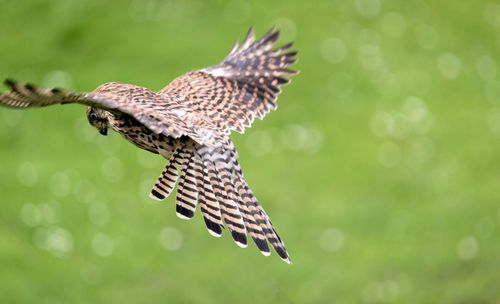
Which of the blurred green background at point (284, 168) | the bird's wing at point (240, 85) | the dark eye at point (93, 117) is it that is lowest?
the dark eye at point (93, 117)

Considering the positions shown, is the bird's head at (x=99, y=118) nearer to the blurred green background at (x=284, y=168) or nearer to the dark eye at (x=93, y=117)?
the dark eye at (x=93, y=117)

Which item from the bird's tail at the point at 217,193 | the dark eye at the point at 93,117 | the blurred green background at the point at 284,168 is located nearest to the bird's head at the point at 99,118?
the dark eye at the point at 93,117

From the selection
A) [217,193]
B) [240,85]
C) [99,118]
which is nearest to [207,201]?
[217,193]

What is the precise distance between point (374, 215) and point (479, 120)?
9.14 feet

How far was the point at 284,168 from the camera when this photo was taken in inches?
517

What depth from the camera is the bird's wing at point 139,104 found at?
4.37 m

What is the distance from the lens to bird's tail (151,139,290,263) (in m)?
4.96

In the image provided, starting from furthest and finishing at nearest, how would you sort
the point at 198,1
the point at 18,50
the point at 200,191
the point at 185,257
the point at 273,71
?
the point at 198,1
the point at 18,50
the point at 185,257
the point at 273,71
the point at 200,191

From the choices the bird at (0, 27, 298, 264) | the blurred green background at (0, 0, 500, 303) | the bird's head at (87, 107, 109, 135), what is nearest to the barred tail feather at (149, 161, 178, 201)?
the bird at (0, 27, 298, 264)

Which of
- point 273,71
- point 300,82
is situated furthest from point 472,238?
point 273,71

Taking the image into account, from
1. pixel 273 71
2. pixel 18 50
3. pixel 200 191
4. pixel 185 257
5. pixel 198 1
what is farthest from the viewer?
pixel 198 1

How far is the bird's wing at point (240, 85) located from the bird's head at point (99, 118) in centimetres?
60

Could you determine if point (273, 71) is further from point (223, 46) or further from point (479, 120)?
point (479, 120)

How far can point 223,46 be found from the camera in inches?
545
